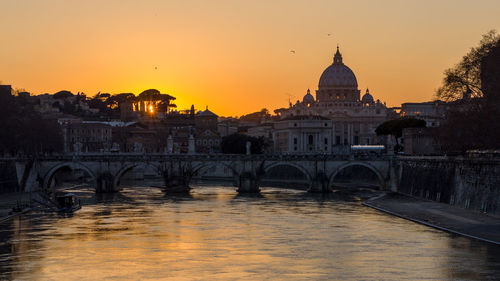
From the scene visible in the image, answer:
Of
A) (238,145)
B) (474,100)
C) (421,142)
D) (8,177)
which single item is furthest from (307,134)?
(474,100)

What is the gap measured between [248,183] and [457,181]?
3254 cm

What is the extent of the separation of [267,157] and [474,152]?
107 feet

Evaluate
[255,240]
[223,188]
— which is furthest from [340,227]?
[223,188]

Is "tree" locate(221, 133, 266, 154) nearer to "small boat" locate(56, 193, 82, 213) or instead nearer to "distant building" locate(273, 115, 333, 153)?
"distant building" locate(273, 115, 333, 153)

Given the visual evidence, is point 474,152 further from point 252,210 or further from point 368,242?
point 368,242

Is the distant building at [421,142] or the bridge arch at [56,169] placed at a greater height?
the distant building at [421,142]

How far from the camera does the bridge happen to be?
9644cm

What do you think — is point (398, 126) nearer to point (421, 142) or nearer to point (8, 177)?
point (421, 142)

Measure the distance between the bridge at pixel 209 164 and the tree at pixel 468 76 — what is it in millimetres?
16100

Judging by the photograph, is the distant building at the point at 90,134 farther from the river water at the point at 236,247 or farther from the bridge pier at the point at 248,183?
the river water at the point at 236,247

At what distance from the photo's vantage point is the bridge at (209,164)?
9644 centimetres

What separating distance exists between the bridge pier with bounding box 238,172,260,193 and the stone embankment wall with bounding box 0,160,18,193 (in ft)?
78.0

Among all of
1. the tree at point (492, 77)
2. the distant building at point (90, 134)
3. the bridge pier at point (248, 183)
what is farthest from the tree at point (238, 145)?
the tree at point (492, 77)

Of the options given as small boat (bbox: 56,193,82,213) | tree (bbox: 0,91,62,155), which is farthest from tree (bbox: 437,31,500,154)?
tree (bbox: 0,91,62,155)
